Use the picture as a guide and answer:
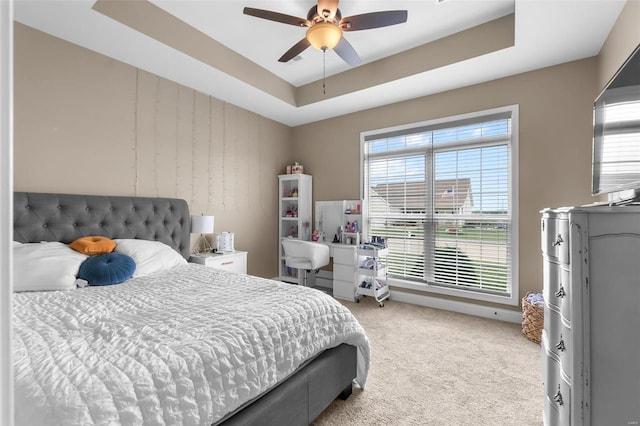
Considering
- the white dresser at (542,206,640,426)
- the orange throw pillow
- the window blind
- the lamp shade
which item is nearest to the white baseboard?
the window blind

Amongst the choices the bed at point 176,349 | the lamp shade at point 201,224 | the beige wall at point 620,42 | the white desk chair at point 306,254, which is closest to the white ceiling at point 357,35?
the beige wall at point 620,42

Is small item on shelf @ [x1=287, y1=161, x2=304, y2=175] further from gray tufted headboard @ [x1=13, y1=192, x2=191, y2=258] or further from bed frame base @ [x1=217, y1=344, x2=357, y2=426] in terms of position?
bed frame base @ [x1=217, y1=344, x2=357, y2=426]

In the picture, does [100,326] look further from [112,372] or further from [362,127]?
[362,127]

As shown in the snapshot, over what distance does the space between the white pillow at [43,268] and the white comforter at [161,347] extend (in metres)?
0.08

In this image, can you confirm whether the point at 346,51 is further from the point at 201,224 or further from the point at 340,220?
the point at 340,220

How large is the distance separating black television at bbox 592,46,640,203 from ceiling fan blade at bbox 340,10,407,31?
1.28m

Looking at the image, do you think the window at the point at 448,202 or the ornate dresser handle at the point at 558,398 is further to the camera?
the window at the point at 448,202

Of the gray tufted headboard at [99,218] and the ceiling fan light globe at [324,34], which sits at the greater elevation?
the ceiling fan light globe at [324,34]

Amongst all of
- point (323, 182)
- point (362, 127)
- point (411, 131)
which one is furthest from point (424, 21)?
point (323, 182)

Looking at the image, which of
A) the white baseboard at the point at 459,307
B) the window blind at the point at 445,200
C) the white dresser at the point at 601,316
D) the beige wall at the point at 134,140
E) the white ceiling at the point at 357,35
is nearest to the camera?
the white dresser at the point at 601,316

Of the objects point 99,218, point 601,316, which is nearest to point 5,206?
point 601,316

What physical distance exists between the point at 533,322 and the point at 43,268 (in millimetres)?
3764

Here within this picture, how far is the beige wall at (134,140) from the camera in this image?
2322 millimetres

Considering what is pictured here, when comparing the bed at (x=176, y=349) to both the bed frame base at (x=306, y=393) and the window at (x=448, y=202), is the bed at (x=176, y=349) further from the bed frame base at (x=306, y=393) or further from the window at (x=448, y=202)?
the window at (x=448, y=202)
